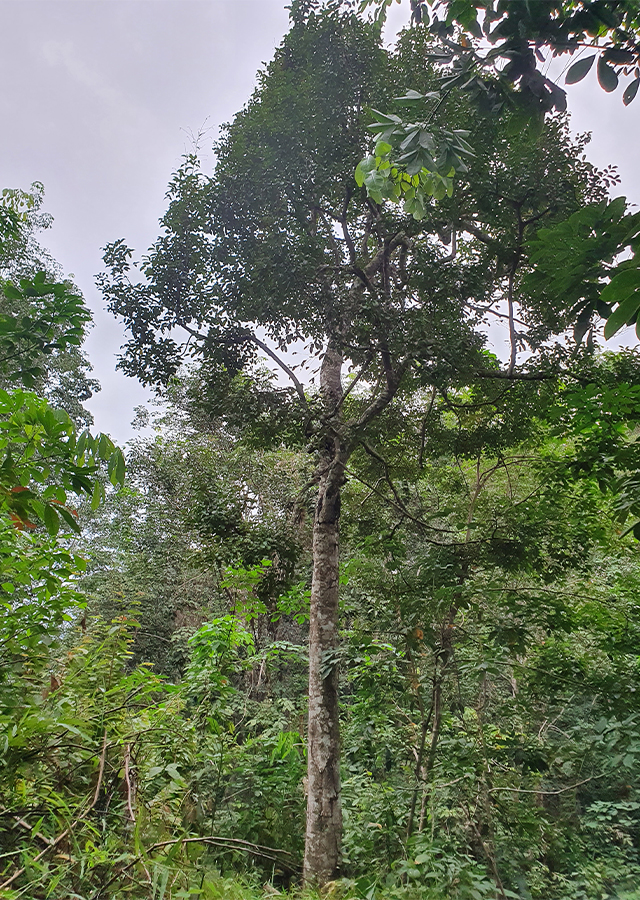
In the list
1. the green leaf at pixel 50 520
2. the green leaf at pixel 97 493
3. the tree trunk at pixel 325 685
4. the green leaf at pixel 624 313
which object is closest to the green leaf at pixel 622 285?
the green leaf at pixel 624 313

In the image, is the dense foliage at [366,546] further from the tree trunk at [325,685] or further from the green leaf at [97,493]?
the green leaf at [97,493]

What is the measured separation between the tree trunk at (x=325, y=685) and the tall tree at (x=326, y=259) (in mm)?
13

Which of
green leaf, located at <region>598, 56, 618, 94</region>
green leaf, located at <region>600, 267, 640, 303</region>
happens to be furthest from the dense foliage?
green leaf, located at <region>600, 267, 640, 303</region>

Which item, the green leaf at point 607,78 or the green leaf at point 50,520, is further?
the green leaf at point 607,78

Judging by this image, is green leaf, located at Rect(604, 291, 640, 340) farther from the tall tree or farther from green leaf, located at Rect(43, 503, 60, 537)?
the tall tree

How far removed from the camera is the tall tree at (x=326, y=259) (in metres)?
3.84

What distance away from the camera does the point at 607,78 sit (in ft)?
4.23

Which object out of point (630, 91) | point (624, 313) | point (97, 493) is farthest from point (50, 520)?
point (630, 91)

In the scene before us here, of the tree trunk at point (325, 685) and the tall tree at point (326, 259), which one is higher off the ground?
the tall tree at point (326, 259)

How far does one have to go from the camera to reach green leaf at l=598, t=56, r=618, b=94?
1283 millimetres

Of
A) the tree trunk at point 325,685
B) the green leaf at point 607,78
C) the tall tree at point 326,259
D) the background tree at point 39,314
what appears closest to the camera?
the green leaf at point 607,78

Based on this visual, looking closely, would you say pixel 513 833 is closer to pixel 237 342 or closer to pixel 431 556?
pixel 431 556

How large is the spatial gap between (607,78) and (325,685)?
3.90 meters

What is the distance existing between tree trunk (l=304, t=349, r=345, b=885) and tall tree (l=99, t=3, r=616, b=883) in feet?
0.04
